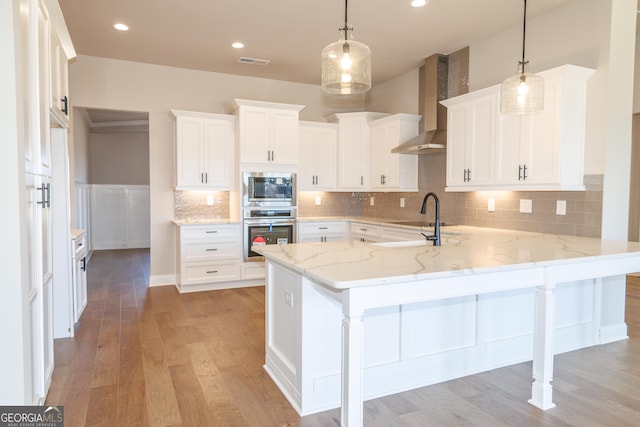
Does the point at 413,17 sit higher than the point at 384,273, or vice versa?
the point at 413,17

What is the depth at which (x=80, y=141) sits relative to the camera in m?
7.56

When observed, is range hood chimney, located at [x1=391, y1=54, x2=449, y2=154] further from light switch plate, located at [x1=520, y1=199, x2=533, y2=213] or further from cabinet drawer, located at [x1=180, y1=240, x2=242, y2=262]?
cabinet drawer, located at [x1=180, y1=240, x2=242, y2=262]

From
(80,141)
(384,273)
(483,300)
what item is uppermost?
(80,141)

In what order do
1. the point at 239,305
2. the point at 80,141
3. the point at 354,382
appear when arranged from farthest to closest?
the point at 80,141 < the point at 239,305 < the point at 354,382

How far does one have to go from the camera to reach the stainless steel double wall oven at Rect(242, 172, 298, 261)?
5.24 metres

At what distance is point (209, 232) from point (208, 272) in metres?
0.51

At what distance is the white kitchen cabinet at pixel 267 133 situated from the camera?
518 cm

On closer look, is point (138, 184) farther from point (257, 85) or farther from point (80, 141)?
point (257, 85)

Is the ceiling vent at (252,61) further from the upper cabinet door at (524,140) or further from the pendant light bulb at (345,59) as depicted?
the pendant light bulb at (345,59)

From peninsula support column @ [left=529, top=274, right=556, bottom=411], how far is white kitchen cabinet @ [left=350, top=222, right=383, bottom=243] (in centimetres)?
276

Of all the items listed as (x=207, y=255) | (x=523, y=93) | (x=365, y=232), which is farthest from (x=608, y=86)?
(x=207, y=255)

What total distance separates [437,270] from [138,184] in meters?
9.59

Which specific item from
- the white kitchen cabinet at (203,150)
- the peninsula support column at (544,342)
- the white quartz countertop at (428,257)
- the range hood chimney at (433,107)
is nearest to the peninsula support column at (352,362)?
the white quartz countertop at (428,257)

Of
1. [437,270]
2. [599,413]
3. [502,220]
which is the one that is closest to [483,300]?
[599,413]
